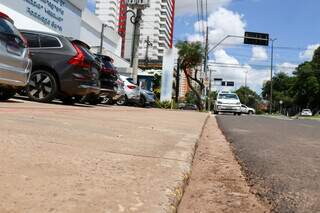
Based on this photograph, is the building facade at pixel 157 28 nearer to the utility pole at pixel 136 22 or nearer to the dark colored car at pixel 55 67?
the utility pole at pixel 136 22

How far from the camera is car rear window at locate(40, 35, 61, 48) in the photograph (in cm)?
1133

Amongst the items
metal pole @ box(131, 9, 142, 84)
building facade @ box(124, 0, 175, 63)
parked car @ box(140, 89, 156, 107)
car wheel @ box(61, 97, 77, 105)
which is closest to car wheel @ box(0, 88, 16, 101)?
car wheel @ box(61, 97, 77, 105)

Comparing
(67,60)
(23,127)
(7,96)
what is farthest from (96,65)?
(23,127)

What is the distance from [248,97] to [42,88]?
131584 mm

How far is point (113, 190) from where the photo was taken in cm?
242

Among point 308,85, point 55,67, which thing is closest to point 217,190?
point 55,67

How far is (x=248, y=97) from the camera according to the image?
13950 centimetres

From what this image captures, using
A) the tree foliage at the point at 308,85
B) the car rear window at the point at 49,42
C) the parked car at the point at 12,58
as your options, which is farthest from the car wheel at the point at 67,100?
the tree foliage at the point at 308,85

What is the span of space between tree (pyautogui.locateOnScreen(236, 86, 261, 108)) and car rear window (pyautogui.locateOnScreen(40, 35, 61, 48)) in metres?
127

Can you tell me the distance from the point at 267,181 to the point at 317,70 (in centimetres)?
8636

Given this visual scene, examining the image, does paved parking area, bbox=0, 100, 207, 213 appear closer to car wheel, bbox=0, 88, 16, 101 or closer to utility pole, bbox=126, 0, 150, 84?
car wheel, bbox=0, 88, 16, 101

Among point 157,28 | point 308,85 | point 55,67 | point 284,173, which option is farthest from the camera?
point 157,28

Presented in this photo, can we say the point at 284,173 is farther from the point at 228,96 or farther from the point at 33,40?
the point at 228,96

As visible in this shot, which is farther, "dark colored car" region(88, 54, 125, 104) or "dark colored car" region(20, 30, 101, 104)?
"dark colored car" region(88, 54, 125, 104)
